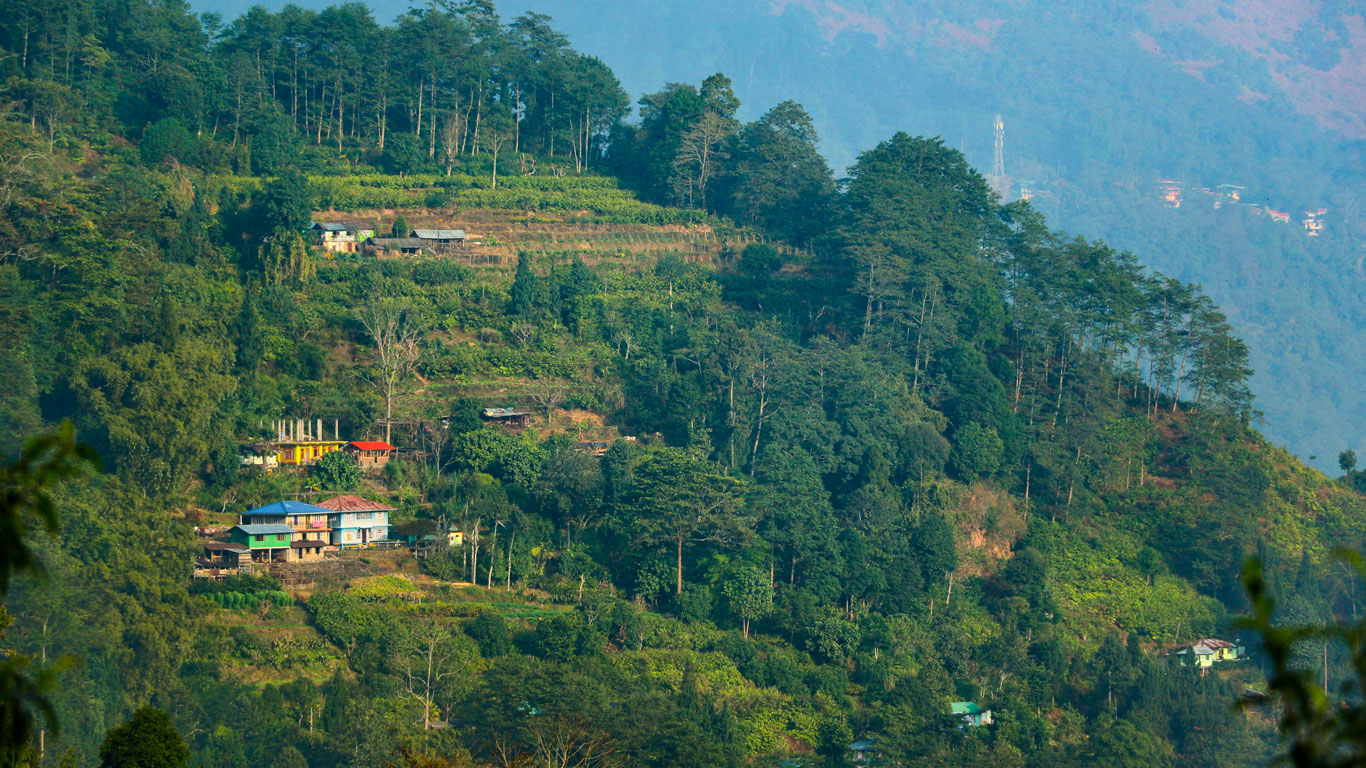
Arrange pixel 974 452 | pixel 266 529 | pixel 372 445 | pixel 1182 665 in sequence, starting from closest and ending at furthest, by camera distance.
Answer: pixel 266 529
pixel 372 445
pixel 1182 665
pixel 974 452

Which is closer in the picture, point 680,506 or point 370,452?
point 680,506

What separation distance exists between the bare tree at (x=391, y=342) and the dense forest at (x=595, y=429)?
0.15 m

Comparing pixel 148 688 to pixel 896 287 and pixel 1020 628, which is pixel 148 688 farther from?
pixel 896 287

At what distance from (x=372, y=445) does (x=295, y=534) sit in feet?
13.3

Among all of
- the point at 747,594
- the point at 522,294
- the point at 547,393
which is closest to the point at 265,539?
the point at 547,393

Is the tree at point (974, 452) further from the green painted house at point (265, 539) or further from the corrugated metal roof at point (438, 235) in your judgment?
the green painted house at point (265, 539)

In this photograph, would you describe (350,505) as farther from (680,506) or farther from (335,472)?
(680,506)

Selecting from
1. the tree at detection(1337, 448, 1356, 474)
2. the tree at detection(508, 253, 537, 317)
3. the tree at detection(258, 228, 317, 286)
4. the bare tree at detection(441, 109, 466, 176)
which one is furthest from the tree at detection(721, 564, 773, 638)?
the tree at detection(1337, 448, 1356, 474)

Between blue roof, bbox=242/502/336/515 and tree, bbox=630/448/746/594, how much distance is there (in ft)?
24.4

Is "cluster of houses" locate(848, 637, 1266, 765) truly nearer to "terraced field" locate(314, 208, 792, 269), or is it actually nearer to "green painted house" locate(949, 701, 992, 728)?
"green painted house" locate(949, 701, 992, 728)

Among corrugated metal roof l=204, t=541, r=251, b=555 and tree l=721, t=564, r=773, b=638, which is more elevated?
corrugated metal roof l=204, t=541, r=251, b=555

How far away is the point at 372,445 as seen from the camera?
116ft

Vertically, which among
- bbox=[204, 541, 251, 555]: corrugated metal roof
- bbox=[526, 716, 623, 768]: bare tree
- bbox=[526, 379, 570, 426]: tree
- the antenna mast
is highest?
the antenna mast

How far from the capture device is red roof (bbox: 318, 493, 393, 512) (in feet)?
107
